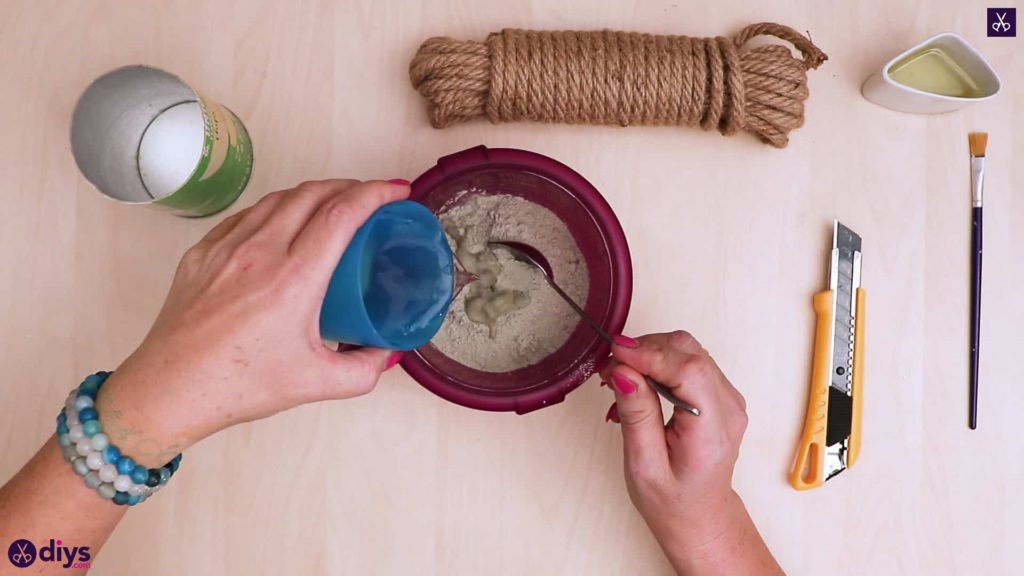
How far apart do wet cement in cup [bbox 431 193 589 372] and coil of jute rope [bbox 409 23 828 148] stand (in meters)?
0.11

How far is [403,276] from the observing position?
0.63 metres

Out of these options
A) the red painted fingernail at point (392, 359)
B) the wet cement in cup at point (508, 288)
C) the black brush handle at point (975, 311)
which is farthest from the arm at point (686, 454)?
the black brush handle at point (975, 311)

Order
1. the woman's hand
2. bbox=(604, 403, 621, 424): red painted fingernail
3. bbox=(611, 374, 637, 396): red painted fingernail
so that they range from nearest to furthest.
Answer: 1. the woman's hand
2. bbox=(611, 374, 637, 396): red painted fingernail
3. bbox=(604, 403, 621, 424): red painted fingernail

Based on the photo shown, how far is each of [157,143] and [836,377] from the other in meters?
0.79

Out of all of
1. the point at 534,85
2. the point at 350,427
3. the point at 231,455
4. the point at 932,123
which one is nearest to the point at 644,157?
the point at 534,85

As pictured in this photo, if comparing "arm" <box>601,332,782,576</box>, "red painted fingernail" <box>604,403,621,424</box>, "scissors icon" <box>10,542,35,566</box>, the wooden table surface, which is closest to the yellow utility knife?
the wooden table surface

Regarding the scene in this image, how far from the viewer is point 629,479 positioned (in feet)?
2.45

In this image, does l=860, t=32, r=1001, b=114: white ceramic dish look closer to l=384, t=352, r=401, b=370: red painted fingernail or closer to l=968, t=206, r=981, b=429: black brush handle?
l=968, t=206, r=981, b=429: black brush handle

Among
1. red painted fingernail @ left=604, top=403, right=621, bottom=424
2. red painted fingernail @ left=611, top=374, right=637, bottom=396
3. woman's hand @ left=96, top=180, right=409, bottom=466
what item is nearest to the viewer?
woman's hand @ left=96, top=180, right=409, bottom=466

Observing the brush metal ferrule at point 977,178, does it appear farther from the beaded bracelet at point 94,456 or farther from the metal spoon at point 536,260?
the beaded bracelet at point 94,456

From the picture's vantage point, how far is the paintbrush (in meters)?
0.85

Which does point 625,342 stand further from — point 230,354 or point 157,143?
point 157,143

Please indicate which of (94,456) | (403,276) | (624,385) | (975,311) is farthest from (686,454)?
(94,456)

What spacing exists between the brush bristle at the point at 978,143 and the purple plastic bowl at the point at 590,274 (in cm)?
45
